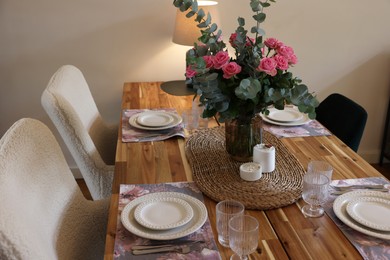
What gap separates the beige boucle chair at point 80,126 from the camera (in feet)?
5.49

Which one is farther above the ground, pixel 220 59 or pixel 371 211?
pixel 220 59

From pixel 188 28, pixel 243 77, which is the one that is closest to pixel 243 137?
pixel 243 77

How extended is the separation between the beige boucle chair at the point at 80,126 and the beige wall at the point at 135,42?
64cm

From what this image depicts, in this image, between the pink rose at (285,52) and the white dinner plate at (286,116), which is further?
the white dinner plate at (286,116)

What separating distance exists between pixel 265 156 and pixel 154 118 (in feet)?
2.31

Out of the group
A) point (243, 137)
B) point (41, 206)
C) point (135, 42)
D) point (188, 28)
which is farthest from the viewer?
point (135, 42)

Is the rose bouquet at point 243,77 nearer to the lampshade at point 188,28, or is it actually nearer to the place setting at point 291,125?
the place setting at point 291,125

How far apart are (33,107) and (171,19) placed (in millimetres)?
1041

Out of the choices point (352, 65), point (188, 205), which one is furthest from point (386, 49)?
point (188, 205)

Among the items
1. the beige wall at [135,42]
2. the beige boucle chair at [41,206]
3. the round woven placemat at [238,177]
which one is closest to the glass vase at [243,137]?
the round woven placemat at [238,177]

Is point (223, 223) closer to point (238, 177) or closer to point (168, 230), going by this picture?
point (168, 230)

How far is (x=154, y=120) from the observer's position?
200cm

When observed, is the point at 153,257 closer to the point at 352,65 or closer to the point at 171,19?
the point at 171,19

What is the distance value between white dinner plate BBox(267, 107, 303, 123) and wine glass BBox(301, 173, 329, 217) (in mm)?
693
